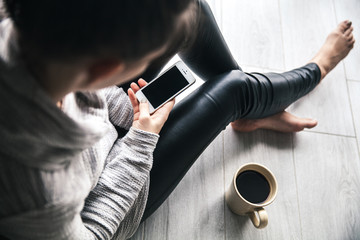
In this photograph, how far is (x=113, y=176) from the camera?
58 centimetres

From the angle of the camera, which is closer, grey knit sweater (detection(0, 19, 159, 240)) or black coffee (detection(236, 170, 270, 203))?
grey knit sweater (detection(0, 19, 159, 240))

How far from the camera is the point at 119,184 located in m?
0.58

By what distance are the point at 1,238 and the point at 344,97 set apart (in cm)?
119

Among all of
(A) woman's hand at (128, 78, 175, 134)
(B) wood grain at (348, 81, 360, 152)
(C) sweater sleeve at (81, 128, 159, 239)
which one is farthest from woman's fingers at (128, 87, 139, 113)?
(B) wood grain at (348, 81, 360, 152)

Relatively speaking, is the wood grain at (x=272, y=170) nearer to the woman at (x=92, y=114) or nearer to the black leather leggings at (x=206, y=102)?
the black leather leggings at (x=206, y=102)

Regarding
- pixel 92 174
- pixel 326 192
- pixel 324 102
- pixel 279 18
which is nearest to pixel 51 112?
pixel 92 174

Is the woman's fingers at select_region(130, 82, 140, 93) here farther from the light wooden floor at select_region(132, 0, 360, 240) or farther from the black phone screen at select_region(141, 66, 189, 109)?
the light wooden floor at select_region(132, 0, 360, 240)

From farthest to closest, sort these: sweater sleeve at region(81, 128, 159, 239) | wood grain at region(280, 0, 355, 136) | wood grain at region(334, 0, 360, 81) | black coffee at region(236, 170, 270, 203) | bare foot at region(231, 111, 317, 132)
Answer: wood grain at region(334, 0, 360, 81) < wood grain at region(280, 0, 355, 136) < bare foot at region(231, 111, 317, 132) < black coffee at region(236, 170, 270, 203) < sweater sleeve at region(81, 128, 159, 239)

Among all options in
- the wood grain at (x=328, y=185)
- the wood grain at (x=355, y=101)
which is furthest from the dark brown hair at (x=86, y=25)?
the wood grain at (x=355, y=101)

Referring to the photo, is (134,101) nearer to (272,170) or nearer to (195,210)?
(195,210)

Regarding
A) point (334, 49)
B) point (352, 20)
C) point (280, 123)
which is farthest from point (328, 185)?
point (352, 20)

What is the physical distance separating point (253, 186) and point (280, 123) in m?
0.31

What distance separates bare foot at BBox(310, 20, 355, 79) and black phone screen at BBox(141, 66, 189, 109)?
595mm

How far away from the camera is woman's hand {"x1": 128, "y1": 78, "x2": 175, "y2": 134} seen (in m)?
0.64
